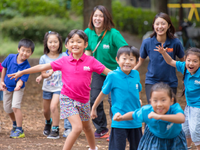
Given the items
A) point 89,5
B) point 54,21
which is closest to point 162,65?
point 89,5

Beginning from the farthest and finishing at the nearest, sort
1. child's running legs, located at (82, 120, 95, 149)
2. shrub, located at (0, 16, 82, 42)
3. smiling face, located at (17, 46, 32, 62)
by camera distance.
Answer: shrub, located at (0, 16, 82, 42)
smiling face, located at (17, 46, 32, 62)
child's running legs, located at (82, 120, 95, 149)

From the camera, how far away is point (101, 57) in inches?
184

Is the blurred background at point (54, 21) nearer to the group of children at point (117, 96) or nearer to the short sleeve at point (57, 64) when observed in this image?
the group of children at point (117, 96)

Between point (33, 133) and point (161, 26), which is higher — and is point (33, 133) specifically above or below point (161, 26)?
below

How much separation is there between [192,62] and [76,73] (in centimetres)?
137

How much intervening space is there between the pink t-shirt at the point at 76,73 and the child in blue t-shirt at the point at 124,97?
522 mm

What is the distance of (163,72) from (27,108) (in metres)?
4.03

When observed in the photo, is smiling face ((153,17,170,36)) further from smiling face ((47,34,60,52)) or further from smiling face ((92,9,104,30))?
smiling face ((47,34,60,52))

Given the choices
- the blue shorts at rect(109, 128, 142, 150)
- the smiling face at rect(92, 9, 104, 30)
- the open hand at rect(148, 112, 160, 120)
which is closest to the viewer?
the open hand at rect(148, 112, 160, 120)

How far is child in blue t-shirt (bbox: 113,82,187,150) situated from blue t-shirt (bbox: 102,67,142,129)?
0.91 ft

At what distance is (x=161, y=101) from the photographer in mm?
2725

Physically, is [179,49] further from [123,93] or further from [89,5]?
[89,5]

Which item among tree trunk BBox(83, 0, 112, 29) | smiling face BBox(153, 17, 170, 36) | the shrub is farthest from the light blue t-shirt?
the shrub

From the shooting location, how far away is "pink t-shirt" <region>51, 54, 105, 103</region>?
147 inches
